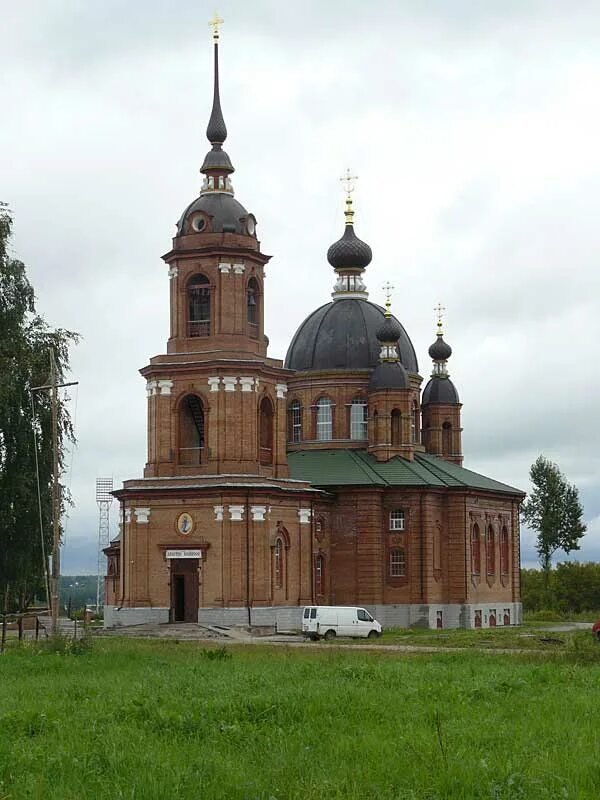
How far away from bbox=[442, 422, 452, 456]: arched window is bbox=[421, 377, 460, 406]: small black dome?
1268mm

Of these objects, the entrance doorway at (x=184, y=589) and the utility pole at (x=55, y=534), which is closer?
the utility pole at (x=55, y=534)

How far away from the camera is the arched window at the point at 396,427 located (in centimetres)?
6381

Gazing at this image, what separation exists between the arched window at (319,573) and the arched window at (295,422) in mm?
8016

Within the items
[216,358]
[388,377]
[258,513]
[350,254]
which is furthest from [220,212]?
[350,254]

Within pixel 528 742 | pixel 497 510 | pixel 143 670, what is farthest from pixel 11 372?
pixel 497 510

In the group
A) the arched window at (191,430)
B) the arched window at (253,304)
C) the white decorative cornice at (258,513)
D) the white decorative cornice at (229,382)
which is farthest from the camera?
the arched window at (253,304)

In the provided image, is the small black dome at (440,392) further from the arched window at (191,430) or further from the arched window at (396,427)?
the arched window at (191,430)

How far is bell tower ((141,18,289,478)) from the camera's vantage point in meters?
53.2

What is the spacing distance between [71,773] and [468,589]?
150ft

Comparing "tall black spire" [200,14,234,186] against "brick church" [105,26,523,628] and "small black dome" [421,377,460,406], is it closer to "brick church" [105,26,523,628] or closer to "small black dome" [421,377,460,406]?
"brick church" [105,26,523,628]

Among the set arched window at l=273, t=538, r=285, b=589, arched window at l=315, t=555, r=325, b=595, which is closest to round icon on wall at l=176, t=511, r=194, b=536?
arched window at l=273, t=538, r=285, b=589

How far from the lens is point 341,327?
66.8m

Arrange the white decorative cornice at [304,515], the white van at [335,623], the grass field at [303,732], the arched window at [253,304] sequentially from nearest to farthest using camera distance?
the grass field at [303,732], the white van at [335,623], the arched window at [253,304], the white decorative cornice at [304,515]

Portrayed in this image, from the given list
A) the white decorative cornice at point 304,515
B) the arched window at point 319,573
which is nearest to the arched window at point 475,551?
the arched window at point 319,573
